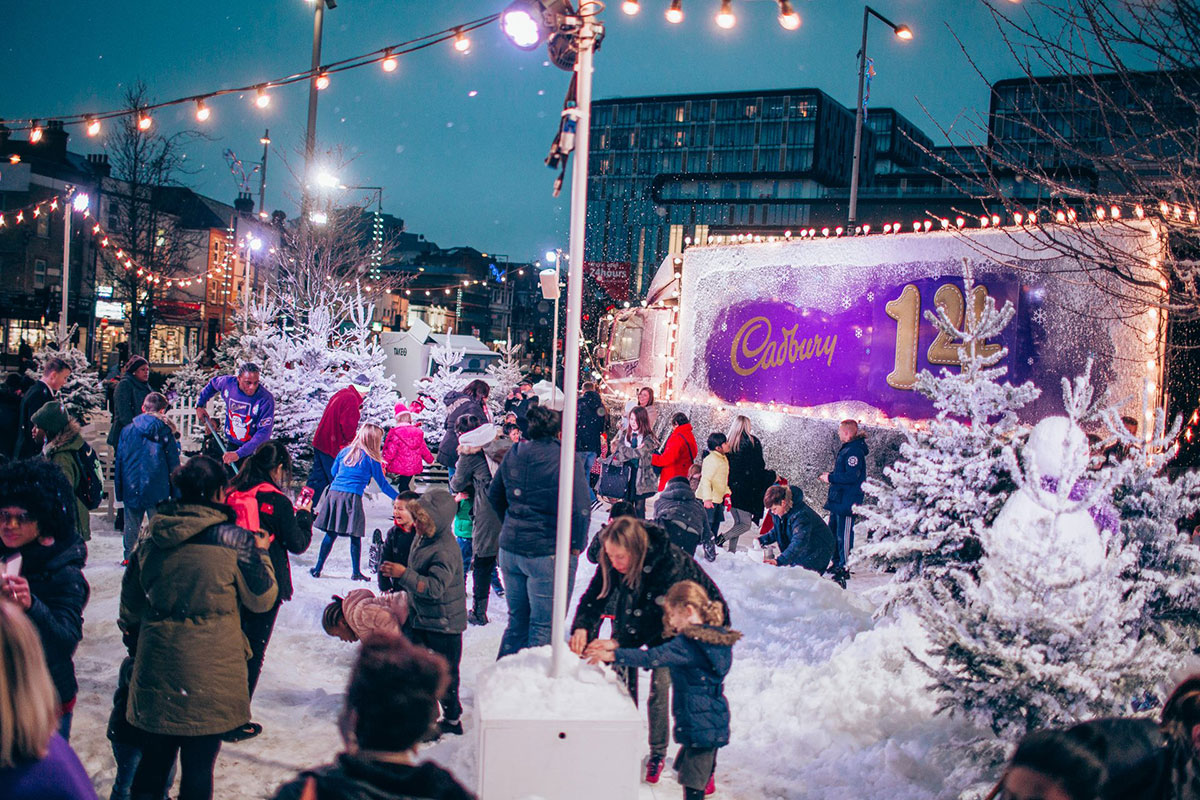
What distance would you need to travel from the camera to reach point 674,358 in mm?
15930

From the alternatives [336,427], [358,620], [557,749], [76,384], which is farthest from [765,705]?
[76,384]

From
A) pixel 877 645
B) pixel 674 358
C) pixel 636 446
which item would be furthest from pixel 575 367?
pixel 674 358

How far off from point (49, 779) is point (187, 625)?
1.91 meters

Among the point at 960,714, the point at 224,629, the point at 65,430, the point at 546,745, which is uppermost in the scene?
the point at 65,430

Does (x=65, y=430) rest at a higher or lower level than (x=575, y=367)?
lower

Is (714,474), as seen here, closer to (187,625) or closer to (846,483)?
(846,483)

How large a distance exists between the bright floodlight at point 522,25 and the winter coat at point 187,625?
2.63m

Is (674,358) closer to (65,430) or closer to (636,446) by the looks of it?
(636,446)

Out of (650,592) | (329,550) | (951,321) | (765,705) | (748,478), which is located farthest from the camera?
(748,478)

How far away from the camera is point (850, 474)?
9.83 metres

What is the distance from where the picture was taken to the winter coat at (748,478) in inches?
444

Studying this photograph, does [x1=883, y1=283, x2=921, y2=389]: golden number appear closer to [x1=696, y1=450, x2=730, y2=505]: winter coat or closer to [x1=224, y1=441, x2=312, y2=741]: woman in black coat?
[x1=696, y1=450, x2=730, y2=505]: winter coat

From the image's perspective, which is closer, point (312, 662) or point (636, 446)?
point (312, 662)

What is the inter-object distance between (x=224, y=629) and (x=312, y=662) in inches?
122
